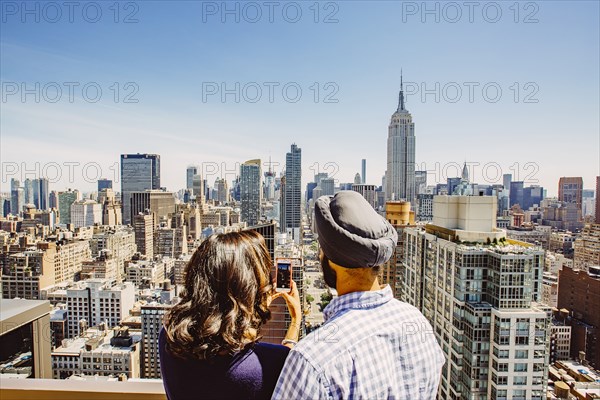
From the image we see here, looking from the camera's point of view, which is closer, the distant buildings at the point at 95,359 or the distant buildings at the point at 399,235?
the distant buildings at the point at 399,235

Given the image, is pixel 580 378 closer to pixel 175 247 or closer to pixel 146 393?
pixel 146 393

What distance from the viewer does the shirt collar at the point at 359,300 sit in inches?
23.5

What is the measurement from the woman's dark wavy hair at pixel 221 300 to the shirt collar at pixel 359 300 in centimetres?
15

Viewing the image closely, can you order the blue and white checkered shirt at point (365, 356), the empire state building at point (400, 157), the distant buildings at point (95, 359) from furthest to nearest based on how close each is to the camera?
the distant buildings at point (95, 359), the empire state building at point (400, 157), the blue and white checkered shirt at point (365, 356)

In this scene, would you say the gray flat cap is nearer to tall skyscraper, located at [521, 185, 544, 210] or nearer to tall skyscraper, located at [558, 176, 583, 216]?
tall skyscraper, located at [558, 176, 583, 216]

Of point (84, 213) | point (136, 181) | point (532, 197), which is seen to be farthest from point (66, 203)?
point (532, 197)

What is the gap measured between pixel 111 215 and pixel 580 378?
30.3 m

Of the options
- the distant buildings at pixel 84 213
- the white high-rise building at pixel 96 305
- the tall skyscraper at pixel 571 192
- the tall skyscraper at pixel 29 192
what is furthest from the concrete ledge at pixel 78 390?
the tall skyscraper at pixel 29 192

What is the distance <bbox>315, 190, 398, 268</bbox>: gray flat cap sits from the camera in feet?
1.96

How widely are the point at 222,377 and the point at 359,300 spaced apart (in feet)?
0.85

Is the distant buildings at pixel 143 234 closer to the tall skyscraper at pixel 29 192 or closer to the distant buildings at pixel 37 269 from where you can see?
the distant buildings at pixel 37 269

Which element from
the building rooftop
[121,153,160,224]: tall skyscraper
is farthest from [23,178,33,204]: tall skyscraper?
the building rooftop

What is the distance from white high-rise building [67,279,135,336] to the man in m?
15.5

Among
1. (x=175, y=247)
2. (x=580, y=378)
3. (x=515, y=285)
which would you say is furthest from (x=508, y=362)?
(x=175, y=247)
